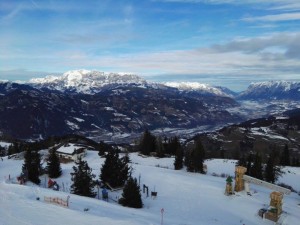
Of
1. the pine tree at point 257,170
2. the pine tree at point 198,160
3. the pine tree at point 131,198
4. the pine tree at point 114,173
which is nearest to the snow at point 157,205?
the pine tree at point 131,198

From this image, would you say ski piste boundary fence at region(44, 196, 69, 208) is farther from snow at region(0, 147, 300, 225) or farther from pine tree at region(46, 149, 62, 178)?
pine tree at region(46, 149, 62, 178)

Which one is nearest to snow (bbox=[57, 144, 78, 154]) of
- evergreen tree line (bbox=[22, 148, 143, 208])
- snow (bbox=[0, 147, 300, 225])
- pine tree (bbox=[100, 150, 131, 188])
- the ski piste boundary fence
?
snow (bbox=[0, 147, 300, 225])

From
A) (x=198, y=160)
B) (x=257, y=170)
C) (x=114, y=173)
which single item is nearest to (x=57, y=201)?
(x=114, y=173)

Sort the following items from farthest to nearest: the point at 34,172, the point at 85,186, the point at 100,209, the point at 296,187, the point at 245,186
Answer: the point at 296,187 < the point at 34,172 < the point at 245,186 < the point at 85,186 < the point at 100,209

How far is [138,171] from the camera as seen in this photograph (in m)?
60.8

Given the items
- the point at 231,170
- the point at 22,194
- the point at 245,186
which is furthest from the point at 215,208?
the point at 231,170

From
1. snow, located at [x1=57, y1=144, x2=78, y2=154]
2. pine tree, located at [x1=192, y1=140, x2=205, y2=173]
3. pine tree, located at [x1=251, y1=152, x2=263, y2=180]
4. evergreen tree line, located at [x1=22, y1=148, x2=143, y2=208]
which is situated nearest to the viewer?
evergreen tree line, located at [x1=22, y1=148, x2=143, y2=208]

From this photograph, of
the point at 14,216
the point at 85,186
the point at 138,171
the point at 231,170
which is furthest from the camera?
the point at 231,170

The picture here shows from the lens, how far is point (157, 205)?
42219 millimetres

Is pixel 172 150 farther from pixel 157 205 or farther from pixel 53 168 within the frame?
pixel 157 205

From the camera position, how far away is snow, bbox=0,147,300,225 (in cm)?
2784

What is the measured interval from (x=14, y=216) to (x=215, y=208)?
23.2 meters

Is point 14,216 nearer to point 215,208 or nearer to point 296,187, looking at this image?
point 215,208

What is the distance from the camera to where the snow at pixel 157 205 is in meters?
Result: 27.8
